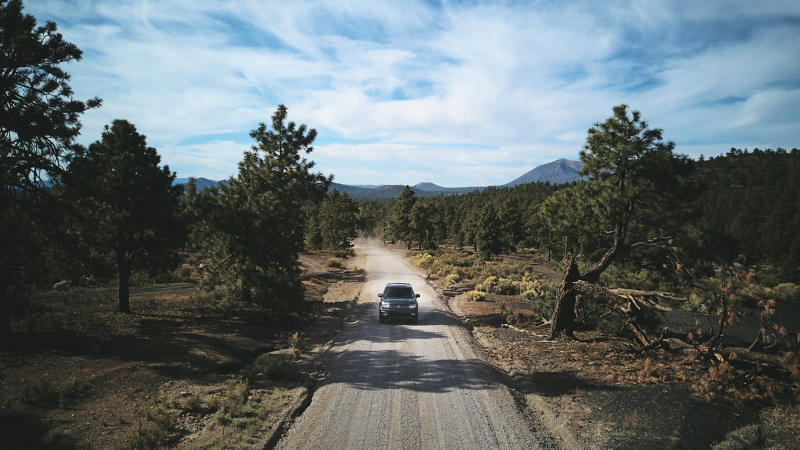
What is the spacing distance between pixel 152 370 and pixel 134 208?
7.81m

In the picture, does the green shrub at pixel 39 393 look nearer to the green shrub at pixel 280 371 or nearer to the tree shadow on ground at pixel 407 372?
the green shrub at pixel 280 371

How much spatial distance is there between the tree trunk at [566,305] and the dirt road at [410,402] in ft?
12.0

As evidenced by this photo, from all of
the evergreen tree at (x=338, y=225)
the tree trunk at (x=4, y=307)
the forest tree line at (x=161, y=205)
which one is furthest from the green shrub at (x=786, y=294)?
the tree trunk at (x=4, y=307)

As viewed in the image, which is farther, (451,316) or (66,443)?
(451,316)

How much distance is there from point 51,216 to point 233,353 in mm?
6547

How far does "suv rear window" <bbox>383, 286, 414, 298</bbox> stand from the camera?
57.9ft

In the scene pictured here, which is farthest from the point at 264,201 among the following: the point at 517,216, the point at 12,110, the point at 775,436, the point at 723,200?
the point at 723,200

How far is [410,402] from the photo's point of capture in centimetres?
834

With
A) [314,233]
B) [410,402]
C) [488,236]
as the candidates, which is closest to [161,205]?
[410,402]

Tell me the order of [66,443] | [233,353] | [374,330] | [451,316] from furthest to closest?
1. [451,316]
2. [374,330]
3. [233,353]
4. [66,443]

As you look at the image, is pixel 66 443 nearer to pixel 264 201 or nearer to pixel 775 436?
pixel 264 201

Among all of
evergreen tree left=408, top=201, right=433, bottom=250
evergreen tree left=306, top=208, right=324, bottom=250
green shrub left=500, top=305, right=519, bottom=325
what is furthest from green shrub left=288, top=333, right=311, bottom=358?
evergreen tree left=306, top=208, right=324, bottom=250

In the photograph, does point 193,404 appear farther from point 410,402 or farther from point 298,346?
point 298,346

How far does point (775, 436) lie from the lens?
22.5 ft
